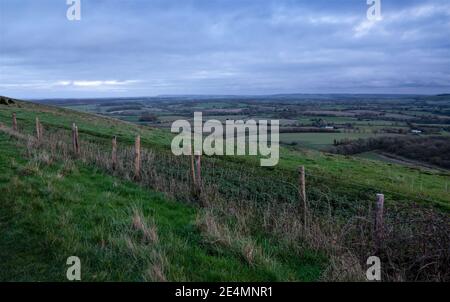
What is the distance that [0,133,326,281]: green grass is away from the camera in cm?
554

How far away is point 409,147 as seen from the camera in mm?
52812

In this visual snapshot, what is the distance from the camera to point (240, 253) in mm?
6301

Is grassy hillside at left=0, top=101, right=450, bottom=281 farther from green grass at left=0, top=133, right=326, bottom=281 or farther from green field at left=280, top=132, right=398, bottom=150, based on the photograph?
green field at left=280, top=132, right=398, bottom=150

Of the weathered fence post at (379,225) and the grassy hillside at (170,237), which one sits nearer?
the grassy hillside at (170,237)

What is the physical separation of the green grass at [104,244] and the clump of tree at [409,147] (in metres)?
44.9

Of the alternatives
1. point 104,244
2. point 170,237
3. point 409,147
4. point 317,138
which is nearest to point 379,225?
point 170,237

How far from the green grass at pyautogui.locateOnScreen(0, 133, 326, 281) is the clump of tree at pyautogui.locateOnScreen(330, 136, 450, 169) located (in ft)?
147

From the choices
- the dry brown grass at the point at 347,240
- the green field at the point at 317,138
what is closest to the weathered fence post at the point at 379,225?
the dry brown grass at the point at 347,240

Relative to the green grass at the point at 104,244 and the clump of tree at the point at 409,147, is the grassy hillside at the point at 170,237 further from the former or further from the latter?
the clump of tree at the point at 409,147

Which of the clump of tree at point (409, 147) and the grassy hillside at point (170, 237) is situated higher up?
the grassy hillside at point (170, 237)

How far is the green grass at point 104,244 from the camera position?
5535 millimetres

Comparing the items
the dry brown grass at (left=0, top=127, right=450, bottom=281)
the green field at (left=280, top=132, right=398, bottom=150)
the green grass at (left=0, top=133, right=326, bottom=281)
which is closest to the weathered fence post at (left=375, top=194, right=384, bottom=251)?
the dry brown grass at (left=0, top=127, right=450, bottom=281)

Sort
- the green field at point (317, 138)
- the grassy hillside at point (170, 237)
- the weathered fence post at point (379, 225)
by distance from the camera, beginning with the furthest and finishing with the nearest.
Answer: the green field at point (317, 138) → the weathered fence post at point (379, 225) → the grassy hillside at point (170, 237)
